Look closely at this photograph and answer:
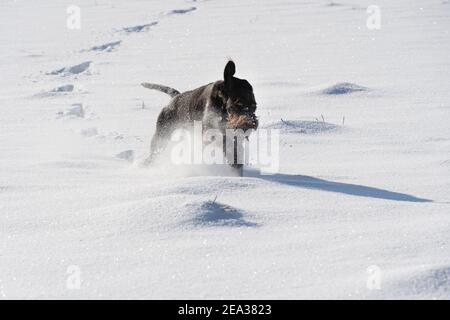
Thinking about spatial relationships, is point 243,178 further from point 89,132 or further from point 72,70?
point 72,70

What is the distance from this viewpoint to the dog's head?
456 cm

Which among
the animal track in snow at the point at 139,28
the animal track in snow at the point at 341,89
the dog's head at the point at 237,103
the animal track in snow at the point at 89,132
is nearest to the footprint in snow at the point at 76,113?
the animal track in snow at the point at 89,132

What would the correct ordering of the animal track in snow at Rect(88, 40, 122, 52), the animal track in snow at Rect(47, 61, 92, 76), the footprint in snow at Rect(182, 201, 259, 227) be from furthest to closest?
the animal track in snow at Rect(88, 40, 122, 52) → the animal track in snow at Rect(47, 61, 92, 76) → the footprint in snow at Rect(182, 201, 259, 227)

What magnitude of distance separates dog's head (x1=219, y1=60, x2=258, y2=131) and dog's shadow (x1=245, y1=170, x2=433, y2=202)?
41 cm

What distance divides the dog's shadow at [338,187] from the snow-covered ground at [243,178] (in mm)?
16

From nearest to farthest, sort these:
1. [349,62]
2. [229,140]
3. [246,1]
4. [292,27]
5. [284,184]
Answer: [284,184], [229,140], [349,62], [292,27], [246,1]

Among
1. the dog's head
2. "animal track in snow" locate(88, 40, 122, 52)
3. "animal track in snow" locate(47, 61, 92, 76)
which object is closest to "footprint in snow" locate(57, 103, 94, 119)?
"animal track in snow" locate(47, 61, 92, 76)

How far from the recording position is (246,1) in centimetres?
1354

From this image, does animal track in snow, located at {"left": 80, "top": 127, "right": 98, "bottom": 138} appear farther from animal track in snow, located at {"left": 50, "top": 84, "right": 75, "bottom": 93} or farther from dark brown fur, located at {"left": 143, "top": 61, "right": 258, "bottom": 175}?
animal track in snow, located at {"left": 50, "top": 84, "right": 75, "bottom": 93}

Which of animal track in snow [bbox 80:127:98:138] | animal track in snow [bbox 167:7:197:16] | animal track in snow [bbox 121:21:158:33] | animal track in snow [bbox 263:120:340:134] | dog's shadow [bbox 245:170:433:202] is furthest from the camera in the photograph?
animal track in snow [bbox 167:7:197:16]

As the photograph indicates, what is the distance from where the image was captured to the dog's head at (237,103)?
4.56 meters

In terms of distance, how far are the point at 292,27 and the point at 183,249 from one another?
8577 mm
